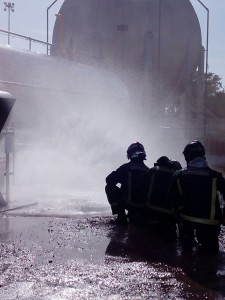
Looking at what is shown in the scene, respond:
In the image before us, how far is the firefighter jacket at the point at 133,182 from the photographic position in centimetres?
832

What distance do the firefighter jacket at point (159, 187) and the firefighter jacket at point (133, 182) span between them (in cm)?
41

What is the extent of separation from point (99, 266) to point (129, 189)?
2.63 m

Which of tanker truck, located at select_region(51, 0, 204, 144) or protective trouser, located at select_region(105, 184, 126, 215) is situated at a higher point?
tanker truck, located at select_region(51, 0, 204, 144)

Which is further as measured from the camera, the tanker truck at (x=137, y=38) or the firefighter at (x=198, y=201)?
the tanker truck at (x=137, y=38)

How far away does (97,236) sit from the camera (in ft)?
24.5

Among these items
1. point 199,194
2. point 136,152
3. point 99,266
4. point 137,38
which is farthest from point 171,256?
point 137,38

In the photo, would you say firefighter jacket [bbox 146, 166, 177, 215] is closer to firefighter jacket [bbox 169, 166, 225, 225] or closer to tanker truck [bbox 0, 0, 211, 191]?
firefighter jacket [bbox 169, 166, 225, 225]

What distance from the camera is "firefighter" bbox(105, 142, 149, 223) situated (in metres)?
8.32

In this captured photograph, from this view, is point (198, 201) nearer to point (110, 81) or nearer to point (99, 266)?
point (99, 266)

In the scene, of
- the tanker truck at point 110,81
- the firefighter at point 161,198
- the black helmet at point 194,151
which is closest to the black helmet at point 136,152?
the firefighter at point 161,198

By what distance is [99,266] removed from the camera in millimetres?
5840

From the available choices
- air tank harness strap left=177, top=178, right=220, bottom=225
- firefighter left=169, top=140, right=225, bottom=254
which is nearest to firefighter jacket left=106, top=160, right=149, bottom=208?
firefighter left=169, top=140, right=225, bottom=254

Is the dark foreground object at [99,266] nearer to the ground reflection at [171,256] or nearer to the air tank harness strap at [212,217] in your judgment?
the ground reflection at [171,256]

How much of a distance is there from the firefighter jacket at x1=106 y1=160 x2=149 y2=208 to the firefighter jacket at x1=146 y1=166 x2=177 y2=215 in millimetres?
407
